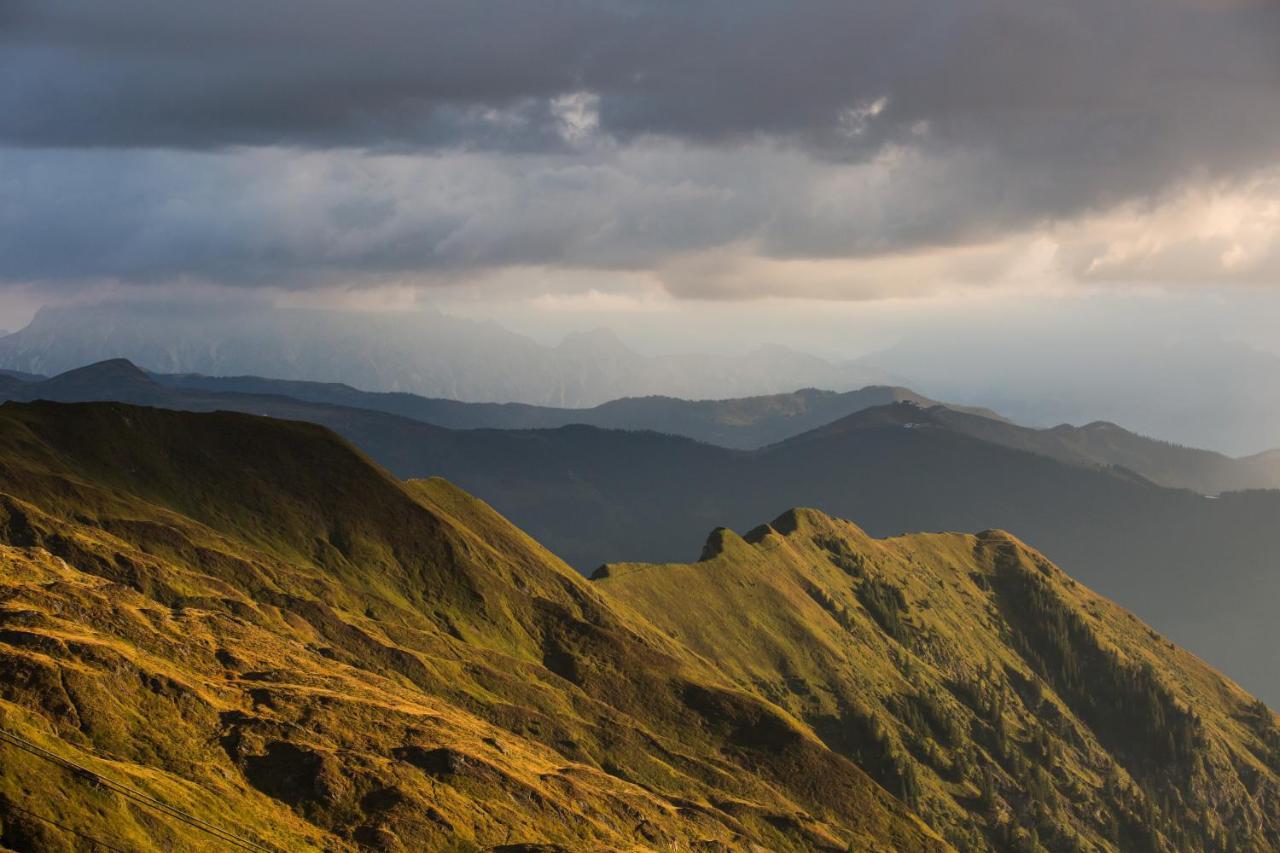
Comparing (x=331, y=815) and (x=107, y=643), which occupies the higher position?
(x=107, y=643)

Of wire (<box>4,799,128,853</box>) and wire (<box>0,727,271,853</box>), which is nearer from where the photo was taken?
wire (<box>4,799,128,853</box>)

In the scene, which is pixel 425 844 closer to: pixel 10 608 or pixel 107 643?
pixel 107 643

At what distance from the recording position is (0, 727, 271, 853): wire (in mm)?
154000

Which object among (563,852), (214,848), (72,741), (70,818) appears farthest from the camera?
(563,852)

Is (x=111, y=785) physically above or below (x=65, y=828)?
above

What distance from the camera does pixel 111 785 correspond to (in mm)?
155750

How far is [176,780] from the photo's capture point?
171125 millimetres

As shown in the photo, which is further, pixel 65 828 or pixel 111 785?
pixel 111 785

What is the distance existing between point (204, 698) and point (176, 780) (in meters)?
25.2

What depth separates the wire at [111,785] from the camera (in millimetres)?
154000

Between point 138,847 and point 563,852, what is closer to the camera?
point 138,847

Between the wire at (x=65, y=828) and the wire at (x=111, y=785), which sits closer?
the wire at (x=65, y=828)

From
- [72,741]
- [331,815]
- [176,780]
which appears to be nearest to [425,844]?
[331,815]

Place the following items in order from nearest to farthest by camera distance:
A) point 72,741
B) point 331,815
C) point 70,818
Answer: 1. point 70,818
2. point 72,741
3. point 331,815
